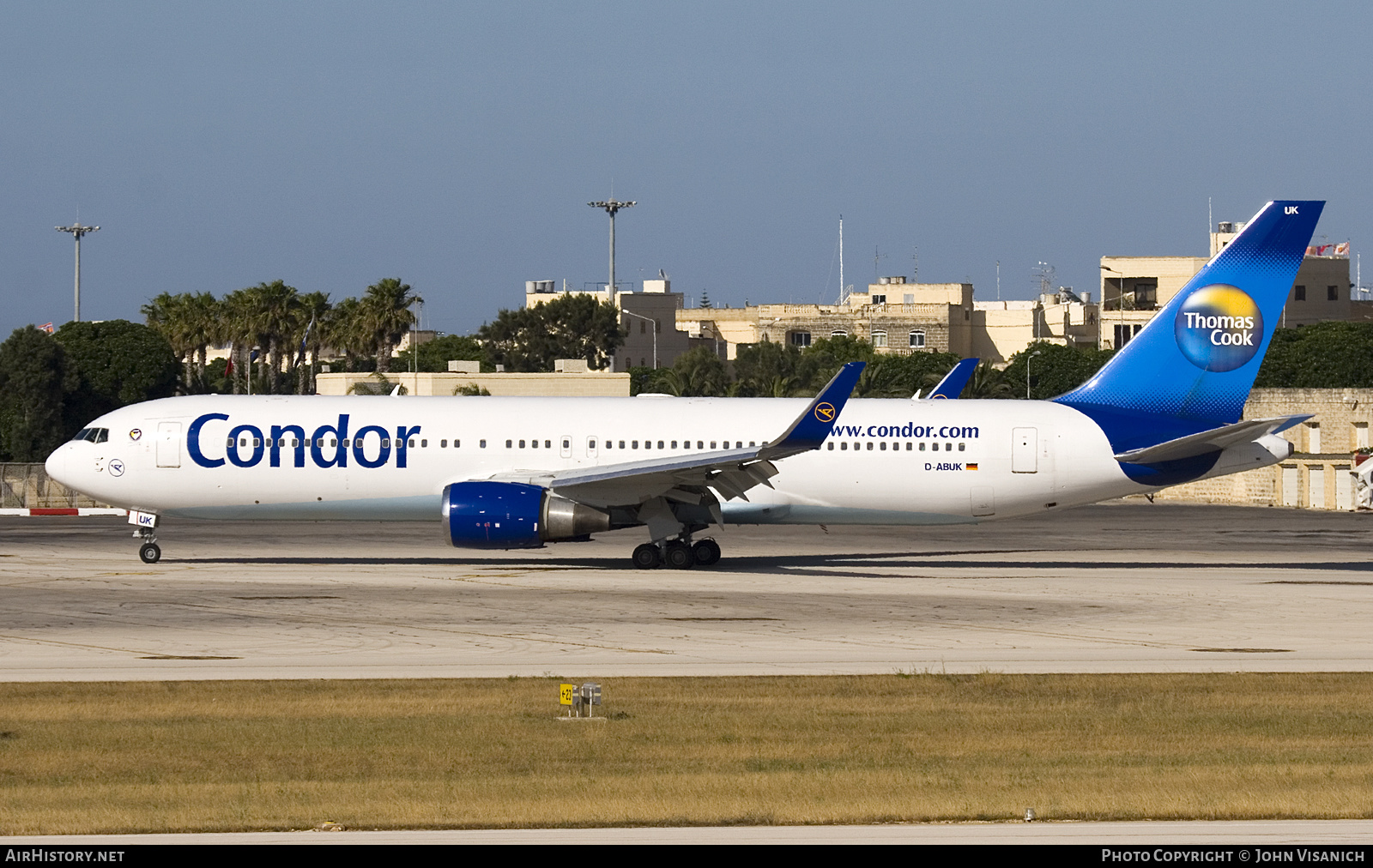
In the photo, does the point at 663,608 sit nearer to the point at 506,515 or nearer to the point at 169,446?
the point at 506,515

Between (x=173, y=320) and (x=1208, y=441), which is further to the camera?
(x=173, y=320)

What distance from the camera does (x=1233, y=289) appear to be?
37438 millimetres

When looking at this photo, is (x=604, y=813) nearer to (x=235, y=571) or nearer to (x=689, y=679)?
(x=689, y=679)

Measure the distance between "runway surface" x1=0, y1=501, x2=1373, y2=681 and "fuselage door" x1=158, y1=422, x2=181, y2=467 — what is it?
234cm

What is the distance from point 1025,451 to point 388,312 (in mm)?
96233

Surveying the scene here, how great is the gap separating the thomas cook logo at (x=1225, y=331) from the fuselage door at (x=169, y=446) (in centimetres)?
2320

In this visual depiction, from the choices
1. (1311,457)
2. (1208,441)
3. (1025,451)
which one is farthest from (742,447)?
(1311,457)

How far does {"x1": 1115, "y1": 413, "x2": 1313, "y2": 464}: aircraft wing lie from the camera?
1366 inches

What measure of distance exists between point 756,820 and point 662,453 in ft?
81.3

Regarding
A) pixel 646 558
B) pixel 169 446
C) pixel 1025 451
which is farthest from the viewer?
pixel 1025 451

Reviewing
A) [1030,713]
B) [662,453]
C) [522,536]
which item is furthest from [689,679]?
[662,453]

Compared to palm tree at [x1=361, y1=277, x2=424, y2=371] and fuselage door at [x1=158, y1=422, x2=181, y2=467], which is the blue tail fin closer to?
fuselage door at [x1=158, y1=422, x2=181, y2=467]

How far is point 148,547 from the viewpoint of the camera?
36406 millimetres

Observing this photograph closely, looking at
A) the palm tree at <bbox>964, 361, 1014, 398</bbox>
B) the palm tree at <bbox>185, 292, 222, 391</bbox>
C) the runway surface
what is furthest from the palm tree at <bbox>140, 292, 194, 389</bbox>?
the runway surface
